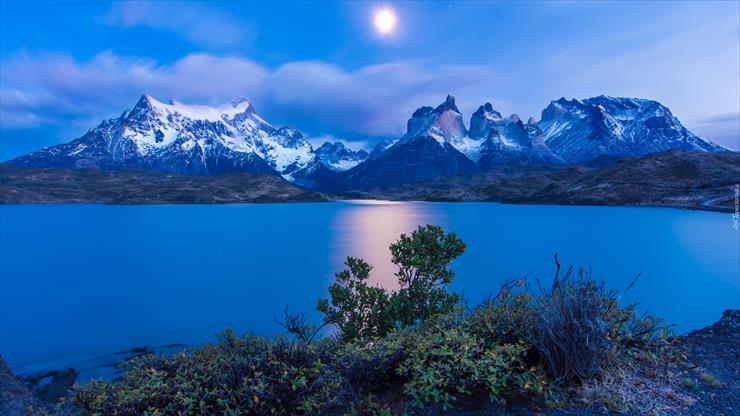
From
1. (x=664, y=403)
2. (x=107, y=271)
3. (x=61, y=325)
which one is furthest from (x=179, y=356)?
(x=107, y=271)

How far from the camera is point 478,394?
8.00 metres

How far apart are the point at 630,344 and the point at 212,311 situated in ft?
117

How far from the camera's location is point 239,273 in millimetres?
54469

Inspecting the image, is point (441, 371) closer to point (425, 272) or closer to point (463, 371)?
point (463, 371)

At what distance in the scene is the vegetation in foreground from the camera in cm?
739

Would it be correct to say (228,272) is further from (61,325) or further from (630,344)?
(630,344)

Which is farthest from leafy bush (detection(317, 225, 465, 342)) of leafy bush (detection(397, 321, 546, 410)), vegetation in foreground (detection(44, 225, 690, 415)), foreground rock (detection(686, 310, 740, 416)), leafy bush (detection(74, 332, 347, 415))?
foreground rock (detection(686, 310, 740, 416))

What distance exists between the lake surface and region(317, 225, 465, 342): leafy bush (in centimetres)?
1769

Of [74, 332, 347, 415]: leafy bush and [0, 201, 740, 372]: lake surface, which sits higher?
[74, 332, 347, 415]: leafy bush

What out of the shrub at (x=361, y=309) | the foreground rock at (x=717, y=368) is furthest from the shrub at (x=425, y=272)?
the foreground rock at (x=717, y=368)

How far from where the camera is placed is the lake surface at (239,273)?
33250mm

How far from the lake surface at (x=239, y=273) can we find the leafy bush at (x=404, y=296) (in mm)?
17691

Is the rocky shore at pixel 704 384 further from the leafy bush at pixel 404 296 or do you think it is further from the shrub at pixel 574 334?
the leafy bush at pixel 404 296

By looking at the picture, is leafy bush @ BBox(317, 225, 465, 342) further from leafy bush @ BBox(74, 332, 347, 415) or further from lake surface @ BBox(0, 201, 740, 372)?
lake surface @ BBox(0, 201, 740, 372)
